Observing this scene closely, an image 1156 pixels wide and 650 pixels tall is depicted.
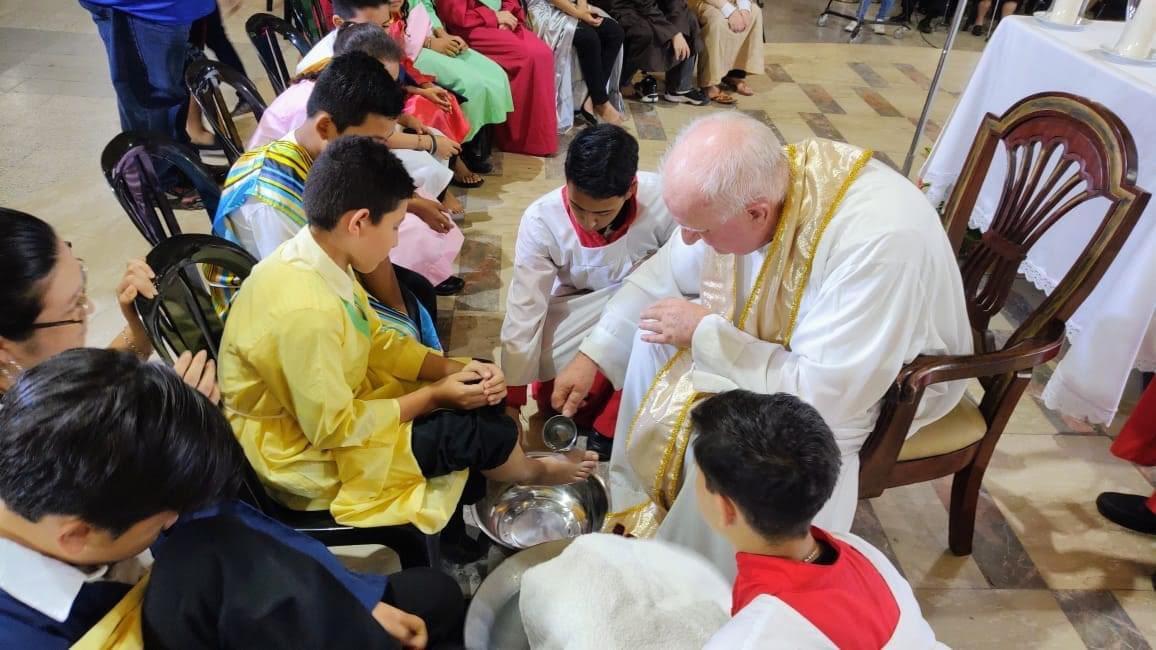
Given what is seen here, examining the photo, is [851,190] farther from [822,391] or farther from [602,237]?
[602,237]

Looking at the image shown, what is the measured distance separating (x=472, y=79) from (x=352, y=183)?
7.85ft

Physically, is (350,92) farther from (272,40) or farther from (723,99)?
(723,99)

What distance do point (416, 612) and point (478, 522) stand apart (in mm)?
Result: 456

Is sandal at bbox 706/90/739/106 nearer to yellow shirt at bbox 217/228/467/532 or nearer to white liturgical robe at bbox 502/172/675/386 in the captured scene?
white liturgical robe at bbox 502/172/675/386

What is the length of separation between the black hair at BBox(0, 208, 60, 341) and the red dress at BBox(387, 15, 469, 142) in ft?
6.75

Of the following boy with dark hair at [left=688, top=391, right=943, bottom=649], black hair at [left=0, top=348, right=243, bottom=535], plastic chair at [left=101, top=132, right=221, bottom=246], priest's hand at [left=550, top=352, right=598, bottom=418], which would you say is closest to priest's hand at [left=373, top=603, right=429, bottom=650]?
black hair at [left=0, top=348, right=243, bottom=535]

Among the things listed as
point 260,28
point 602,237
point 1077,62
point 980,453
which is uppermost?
point 1077,62

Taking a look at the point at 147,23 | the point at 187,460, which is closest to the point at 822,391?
the point at 187,460

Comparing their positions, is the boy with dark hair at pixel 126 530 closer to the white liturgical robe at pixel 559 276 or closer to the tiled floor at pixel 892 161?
the tiled floor at pixel 892 161

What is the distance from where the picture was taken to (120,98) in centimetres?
326

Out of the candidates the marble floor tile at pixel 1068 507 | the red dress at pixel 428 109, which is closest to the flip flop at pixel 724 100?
the red dress at pixel 428 109

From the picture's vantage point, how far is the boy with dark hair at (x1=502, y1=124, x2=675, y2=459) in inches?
84.0

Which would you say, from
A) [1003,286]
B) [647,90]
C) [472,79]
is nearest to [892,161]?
[647,90]

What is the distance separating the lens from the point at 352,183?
150 centimetres
